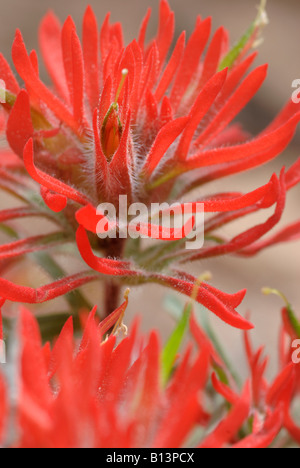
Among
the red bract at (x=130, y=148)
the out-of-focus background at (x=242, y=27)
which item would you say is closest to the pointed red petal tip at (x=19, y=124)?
the red bract at (x=130, y=148)

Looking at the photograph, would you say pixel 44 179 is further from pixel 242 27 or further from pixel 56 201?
pixel 242 27

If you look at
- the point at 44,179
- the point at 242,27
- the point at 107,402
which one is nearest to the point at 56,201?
the point at 44,179

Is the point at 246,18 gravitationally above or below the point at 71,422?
above

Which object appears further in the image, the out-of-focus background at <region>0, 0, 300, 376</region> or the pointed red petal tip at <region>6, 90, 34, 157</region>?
the out-of-focus background at <region>0, 0, 300, 376</region>

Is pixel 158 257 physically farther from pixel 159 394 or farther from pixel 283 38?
pixel 283 38

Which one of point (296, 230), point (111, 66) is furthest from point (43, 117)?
point (296, 230)
